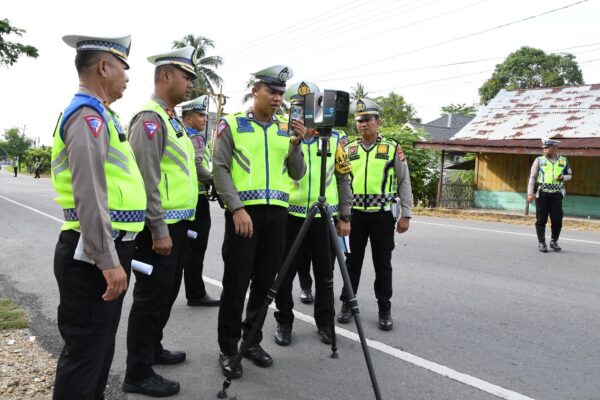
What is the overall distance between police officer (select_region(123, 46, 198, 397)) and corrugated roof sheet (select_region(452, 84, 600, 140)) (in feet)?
54.6

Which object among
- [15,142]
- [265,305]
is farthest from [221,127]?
[15,142]

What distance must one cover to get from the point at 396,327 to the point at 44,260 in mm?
5457

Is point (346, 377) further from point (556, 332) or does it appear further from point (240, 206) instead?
point (556, 332)

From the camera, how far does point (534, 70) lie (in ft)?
164

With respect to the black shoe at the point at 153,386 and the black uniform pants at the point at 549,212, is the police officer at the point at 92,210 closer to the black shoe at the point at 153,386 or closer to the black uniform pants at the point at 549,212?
the black shoe at the point at 153,386

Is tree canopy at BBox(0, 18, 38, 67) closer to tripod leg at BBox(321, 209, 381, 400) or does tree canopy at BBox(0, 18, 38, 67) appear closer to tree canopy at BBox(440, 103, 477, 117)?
tripod leg at BBox(321, 209, 381, 400)

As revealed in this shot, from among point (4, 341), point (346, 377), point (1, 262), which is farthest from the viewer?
point (1, 262)

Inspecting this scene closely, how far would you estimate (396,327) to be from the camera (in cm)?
462

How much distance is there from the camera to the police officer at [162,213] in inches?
123

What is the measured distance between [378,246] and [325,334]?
0.95 meters

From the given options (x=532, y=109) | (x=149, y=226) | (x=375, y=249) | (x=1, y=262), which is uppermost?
(x=532, y=109)

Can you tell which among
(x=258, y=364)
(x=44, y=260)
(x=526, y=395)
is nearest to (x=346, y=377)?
(x=258, y=364)

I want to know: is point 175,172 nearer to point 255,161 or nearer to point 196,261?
point 255,161

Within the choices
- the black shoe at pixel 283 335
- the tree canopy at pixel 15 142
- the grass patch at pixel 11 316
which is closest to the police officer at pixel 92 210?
the black shoe at pixel 283 335
